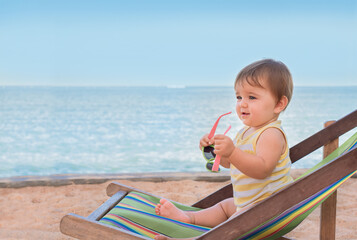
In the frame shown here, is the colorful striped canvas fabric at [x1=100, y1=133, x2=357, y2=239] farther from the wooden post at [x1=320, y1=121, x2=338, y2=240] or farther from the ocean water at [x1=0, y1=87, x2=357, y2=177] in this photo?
the ocean water at [x1=0, y1=87, x2=357, y2=177]

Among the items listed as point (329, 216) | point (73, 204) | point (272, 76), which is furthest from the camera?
point (73, 204)

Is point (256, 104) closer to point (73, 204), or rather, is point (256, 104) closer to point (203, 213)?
point (203, 213)

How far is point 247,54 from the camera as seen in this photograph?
137 feet

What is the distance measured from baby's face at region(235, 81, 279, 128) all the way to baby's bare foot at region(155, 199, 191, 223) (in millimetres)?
615

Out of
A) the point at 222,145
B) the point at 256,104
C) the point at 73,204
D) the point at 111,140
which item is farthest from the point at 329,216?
the point at 111,140

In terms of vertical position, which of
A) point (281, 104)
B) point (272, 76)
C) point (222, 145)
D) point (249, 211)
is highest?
point (272, 76)

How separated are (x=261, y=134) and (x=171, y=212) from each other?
2.15 ft

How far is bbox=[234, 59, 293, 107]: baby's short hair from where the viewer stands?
1756 millimetres

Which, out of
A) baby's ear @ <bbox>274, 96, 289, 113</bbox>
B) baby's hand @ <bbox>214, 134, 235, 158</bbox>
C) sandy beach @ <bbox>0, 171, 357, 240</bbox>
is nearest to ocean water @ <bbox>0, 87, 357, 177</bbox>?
sandy beach @ <bbox>0, 171, 357, 240</bbox>

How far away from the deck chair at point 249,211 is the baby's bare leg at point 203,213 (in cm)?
6

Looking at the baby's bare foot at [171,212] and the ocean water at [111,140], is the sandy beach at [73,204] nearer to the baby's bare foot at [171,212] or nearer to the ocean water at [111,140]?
the baby's bare foot at [171,212]

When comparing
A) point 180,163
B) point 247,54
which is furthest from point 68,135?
point 247,54

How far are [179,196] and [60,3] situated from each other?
47888mm

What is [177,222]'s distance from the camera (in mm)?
2057
